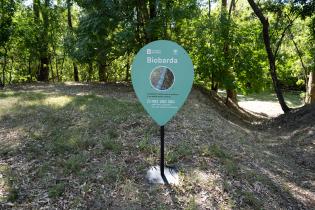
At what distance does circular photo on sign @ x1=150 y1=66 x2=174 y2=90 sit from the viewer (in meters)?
4.44

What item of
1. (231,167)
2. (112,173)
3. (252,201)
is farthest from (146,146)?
(252,201)

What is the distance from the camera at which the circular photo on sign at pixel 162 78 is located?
444 centimetres

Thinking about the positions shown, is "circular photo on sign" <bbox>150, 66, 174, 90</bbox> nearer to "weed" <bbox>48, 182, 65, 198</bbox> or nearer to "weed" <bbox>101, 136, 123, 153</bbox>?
"weed" <bbox>101, 136, 123, 153</bbox>

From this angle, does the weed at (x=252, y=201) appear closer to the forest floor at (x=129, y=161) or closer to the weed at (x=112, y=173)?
the forest floor at (x=129, y=161)

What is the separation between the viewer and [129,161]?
5.03m

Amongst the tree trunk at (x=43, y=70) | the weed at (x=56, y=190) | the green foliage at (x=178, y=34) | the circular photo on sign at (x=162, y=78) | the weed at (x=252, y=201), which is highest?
the green foliage at (x=178, y=34)

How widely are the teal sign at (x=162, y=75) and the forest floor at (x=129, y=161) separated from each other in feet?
3.41

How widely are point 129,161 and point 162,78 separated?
55.3 inches

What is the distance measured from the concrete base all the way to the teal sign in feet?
2.85

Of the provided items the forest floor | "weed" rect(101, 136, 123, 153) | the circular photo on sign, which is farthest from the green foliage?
the circular photo on sign

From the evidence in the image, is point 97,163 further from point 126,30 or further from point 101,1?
point 101,1

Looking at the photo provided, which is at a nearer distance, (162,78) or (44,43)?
(162,78)

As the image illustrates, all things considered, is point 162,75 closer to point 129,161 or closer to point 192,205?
point 129,161

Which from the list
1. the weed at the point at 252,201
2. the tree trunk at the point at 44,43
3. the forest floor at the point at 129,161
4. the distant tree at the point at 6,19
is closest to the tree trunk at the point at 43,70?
the tree trunk at the point at 44,43
